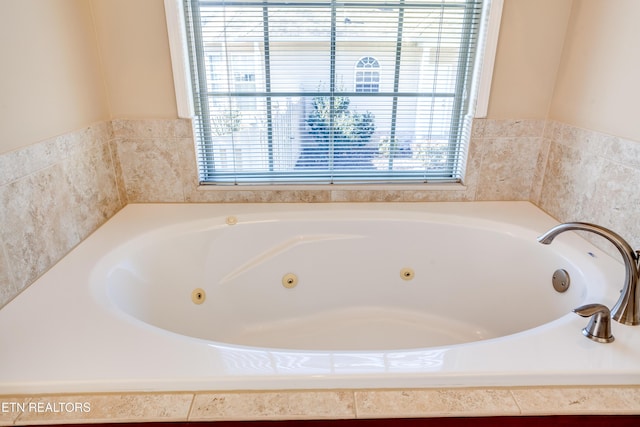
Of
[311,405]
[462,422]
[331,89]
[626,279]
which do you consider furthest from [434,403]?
[331,89]

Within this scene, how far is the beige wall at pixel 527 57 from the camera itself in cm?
166

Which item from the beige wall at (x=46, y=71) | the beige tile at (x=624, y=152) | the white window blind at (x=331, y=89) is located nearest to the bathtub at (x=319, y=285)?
the white window blind at (x=331, y=89)

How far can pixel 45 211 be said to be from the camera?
1.33 meters

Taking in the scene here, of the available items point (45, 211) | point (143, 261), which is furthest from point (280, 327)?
point (45, 211)

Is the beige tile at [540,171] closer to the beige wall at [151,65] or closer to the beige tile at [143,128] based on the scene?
the beige wall at [151,65]

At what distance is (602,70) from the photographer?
4.88ft

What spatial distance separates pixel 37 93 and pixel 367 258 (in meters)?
1.42

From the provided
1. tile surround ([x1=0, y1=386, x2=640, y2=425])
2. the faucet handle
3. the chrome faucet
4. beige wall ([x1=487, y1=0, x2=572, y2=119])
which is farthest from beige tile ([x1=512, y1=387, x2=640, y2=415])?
beige wall ([x1=487, y1=0, x2=572, y2=119])

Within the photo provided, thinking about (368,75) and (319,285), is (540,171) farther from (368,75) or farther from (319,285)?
(319,285)

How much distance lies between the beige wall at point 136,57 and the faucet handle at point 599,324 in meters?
1.70

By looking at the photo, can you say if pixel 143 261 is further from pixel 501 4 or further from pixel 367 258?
pixel 501 4

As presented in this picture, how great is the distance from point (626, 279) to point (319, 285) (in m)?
1.15

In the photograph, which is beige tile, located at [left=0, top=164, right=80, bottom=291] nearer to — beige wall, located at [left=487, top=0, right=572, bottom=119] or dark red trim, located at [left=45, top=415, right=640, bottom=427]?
dark red trim, located at [left=45, top=415, right=640, bottom=427]

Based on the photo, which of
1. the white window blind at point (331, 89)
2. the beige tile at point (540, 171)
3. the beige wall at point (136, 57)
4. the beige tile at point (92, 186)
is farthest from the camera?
the beige tile at point (540, 171)
